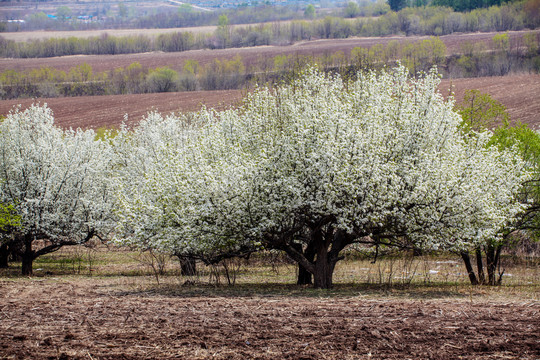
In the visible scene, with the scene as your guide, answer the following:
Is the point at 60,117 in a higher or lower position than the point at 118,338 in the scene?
higher

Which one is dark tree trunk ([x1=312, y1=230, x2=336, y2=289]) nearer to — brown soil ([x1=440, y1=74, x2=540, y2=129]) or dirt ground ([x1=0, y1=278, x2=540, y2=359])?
dirt ground ([x1=0, y1=278, x2=540, y2=359])

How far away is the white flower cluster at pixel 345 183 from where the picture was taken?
18281 mm

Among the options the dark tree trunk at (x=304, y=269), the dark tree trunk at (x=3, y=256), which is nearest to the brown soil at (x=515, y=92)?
the dark tree trunk at (x=304, y=269)

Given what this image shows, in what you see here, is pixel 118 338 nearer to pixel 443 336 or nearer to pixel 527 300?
pixel 443 336

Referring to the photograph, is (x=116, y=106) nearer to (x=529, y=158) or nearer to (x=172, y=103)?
(x=172, y=103)

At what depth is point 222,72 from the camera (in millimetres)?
128125

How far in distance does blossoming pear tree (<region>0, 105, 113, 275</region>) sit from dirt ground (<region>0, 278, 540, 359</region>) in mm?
12474

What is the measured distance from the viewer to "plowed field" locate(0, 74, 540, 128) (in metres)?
76.2

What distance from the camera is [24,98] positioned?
112 metres

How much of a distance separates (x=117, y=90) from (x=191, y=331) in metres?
117

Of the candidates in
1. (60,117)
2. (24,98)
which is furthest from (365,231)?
(24,98)

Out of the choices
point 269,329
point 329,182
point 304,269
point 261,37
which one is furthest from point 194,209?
point 261,37

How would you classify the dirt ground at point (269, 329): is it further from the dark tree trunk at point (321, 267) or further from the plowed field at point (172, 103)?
the plowed field at point (172, 103)

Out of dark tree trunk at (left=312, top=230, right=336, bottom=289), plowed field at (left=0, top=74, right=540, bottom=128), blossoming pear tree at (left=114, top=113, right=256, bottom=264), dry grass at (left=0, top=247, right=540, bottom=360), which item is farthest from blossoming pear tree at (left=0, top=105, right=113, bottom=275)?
plowed field at (left=0, top=74, right=540, bottom=128)
